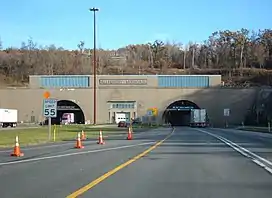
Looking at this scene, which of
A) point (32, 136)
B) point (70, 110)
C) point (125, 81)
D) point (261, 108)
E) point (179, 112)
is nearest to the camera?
point (32, 136)

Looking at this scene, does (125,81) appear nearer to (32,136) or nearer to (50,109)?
(32,136)

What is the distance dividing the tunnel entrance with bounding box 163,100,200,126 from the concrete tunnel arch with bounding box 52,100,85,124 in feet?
61.1

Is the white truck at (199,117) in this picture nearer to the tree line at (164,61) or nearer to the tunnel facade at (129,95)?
the tunnel facade at (129,95)

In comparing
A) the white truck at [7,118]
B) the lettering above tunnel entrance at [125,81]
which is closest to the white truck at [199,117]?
the lettering above tunnel entrance at [125,81]

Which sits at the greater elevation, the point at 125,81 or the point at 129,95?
the point at 125,81

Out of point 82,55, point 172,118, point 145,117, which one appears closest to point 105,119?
point 145,117

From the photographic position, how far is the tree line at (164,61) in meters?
159

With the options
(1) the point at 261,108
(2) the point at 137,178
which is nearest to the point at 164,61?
(1) the point at 261,108

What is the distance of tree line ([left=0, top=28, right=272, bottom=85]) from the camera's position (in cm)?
15862

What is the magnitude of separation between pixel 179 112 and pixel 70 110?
Answer: 27.5m

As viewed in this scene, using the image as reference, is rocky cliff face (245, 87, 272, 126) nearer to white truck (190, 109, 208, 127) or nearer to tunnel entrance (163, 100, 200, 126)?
white truck (190, 109, 208, 127)

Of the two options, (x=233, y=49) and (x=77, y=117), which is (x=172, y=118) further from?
(x=233, y=49)

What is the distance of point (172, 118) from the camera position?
414ft

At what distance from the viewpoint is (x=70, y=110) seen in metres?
Answer: 114
